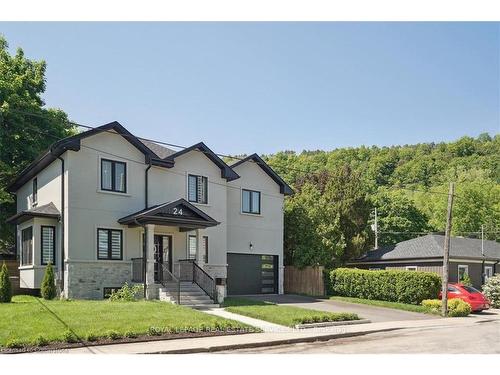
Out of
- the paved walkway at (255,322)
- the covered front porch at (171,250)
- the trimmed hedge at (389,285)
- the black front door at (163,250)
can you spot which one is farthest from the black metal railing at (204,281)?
the trimmed hedge at (389,285)

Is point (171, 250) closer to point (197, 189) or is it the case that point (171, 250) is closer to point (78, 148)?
point (197, 189)

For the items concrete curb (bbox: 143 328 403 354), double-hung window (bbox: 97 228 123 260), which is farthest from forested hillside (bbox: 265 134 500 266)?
concrete curb (bbox: 143 328 403 354)

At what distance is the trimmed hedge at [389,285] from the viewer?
2727cm

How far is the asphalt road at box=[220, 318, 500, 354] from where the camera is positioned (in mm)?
14156

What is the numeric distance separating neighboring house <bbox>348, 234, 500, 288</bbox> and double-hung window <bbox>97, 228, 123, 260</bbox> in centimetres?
1873

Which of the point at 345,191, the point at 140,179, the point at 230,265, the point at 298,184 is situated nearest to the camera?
the point at 140,179

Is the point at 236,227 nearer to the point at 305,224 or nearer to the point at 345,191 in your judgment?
the point at 305,224

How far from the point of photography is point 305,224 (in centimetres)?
3409

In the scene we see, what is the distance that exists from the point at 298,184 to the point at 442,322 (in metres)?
20.7

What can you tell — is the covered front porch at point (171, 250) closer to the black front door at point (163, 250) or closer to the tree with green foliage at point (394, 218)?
the black front door at point (163, 250)

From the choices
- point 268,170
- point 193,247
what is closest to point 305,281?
point 268,170

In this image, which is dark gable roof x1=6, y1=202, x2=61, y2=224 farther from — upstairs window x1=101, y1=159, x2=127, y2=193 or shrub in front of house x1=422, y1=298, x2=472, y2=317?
shrub in front of house x1=422, y1=298, x2=472, y2=317
